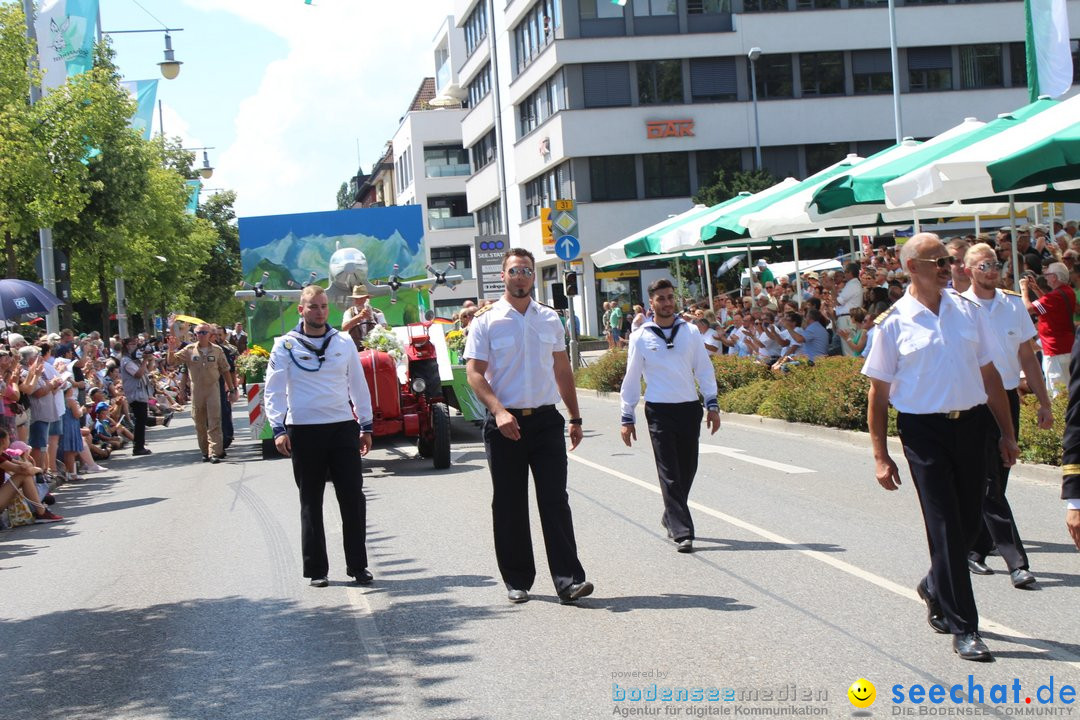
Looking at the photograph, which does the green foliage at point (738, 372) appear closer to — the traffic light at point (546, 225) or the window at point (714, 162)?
the traffic light at point (546, 225)

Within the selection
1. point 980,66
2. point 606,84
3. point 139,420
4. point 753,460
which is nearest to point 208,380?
point 139,420

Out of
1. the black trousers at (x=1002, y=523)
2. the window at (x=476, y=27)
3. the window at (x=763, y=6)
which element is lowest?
the black trousers at (x=1002, y=523)

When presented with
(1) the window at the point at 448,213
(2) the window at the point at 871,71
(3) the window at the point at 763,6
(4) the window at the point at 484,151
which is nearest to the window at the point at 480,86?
(4) the window at the point at 484,151

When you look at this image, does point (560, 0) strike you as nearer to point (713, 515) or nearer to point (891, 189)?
point (891, 189)

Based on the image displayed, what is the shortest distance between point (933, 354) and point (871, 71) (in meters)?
45.2

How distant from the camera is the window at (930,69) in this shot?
1880 inches

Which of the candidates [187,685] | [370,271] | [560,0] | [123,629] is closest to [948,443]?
[187,685]

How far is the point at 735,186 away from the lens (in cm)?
4378

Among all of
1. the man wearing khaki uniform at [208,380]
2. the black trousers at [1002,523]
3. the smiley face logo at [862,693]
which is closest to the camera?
the smiley face logo at [862,693]

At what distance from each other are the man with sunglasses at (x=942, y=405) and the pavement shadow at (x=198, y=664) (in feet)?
7.55

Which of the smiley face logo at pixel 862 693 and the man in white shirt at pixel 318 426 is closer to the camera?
the smiley face logo at pixel 862 693

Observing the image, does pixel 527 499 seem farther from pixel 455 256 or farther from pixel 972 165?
pixel 455 256

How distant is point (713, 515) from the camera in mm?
10086

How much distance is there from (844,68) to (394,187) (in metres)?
50.4
